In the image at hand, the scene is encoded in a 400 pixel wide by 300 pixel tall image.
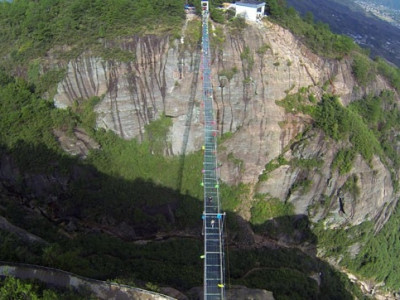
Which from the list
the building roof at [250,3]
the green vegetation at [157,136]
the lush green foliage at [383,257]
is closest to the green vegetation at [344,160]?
the lush green foliage at [383,257]

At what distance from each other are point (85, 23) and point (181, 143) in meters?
14.3

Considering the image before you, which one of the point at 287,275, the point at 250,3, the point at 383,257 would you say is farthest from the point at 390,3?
the point at 287,275

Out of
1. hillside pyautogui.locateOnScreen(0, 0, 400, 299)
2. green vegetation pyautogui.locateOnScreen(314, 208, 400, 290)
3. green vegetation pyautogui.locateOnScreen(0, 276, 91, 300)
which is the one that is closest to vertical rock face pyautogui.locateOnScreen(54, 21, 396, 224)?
hillside pyautogui.locateOnScreen(0, 0, 400, 299)

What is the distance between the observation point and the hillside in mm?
34156

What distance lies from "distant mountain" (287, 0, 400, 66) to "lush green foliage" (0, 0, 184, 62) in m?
60.0

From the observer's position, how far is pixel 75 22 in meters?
36.0

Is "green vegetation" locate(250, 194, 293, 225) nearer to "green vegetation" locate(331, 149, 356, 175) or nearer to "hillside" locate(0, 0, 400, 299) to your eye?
"hillside" locate(0, 0, 400, 299)

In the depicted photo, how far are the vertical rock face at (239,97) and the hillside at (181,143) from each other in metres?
0.11

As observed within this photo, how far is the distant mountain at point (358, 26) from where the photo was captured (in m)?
88.6

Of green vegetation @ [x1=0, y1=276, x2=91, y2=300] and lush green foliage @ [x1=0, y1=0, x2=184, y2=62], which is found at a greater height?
lush green foliage @ [x1=0, y1=0, x2=184, y2=62]

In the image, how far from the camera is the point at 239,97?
3631cm

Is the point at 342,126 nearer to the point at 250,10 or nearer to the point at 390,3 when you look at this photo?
the point at 250,10

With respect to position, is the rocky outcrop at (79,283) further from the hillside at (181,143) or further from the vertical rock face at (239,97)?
the vertical rock face at (239,97)

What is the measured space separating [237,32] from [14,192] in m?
25.1
